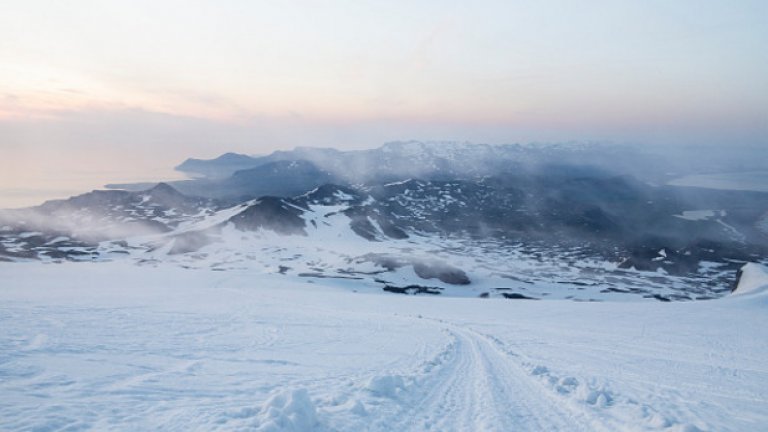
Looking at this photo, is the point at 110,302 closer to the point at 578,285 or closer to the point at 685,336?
the point at 685,336

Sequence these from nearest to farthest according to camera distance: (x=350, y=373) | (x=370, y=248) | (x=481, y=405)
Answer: (x=481, y=405)
(x=350, y=373)
(x=370, y=248)

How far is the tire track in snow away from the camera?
27.0 feet

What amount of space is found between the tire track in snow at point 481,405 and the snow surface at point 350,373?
5 cm

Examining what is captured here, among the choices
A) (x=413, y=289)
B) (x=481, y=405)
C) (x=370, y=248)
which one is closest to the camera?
(x=481, y=405)

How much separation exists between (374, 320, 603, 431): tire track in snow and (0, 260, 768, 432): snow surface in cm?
5

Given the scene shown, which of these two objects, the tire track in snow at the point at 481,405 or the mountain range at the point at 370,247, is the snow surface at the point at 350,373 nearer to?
the tire track in snow at the point at 481,405

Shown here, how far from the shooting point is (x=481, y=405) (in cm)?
945

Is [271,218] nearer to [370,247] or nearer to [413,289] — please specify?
[370,247]

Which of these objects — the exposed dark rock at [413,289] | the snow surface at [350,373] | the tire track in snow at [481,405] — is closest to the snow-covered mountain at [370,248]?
the exposed dark rock at [413,289]

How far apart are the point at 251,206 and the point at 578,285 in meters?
106

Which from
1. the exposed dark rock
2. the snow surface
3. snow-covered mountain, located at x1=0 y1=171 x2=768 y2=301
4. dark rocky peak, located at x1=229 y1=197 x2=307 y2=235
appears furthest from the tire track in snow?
dark rocky peak, located at x1=229 y1=197 x2=307 y2=235

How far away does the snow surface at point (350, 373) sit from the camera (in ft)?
25.5

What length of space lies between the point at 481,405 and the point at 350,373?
4.14 metres

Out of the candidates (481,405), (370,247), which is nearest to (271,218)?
(370,247)
